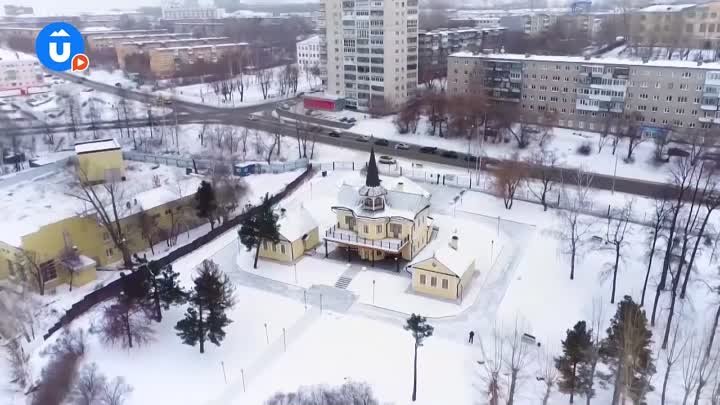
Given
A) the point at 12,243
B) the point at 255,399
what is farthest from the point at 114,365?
the point at 12,243

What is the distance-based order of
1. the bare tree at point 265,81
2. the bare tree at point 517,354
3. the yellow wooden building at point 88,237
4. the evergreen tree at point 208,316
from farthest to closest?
1. the bare tree at point 265,81
2. the yellow wooden building at point 88,237
3. the evergreen tree at point 208,316
4. the bare tree at point 517,354

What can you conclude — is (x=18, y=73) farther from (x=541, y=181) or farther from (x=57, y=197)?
(x=541, y=181)

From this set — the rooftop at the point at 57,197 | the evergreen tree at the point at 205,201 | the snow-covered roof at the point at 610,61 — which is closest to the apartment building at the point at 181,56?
the rooftop at the point at 57,197

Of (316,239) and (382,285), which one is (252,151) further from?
(382,285)

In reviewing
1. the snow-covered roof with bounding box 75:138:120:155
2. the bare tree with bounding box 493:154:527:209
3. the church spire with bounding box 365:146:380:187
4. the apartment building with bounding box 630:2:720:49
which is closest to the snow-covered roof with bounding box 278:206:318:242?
the church spire with bounding box 365:146:380:187

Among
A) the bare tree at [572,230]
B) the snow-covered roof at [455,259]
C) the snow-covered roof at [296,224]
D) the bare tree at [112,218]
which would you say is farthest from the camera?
the bare tree at [112,218]

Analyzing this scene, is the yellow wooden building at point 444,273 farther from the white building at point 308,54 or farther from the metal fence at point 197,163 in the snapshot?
the white building at point 308,54

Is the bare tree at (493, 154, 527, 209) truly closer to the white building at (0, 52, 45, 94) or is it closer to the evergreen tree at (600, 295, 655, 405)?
the evergreen tree at (600, 295, 655, 405)
